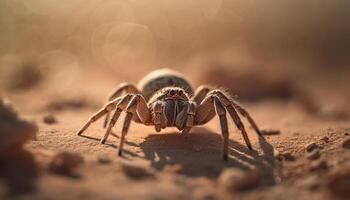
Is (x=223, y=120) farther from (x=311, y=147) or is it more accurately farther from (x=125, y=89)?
(x=125, y=89)

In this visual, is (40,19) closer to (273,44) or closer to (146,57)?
(146,57)

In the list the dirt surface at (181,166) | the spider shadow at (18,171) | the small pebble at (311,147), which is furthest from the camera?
the small pebble at (311,147)

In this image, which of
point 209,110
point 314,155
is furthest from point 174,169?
point 209,110

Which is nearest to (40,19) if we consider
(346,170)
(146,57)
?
(146,57)

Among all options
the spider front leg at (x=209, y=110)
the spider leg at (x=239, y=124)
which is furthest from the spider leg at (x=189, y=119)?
the spider leg at (x=239, y=124)

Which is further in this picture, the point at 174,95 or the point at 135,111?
the point at 174,95

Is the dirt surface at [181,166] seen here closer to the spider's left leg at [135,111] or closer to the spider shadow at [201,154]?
the spider shadow at [201,154]
